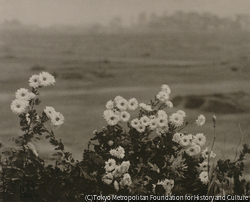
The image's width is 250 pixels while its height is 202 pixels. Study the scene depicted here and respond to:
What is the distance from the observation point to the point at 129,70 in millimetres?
4051

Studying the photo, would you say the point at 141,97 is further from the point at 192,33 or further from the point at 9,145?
the point at 9,145

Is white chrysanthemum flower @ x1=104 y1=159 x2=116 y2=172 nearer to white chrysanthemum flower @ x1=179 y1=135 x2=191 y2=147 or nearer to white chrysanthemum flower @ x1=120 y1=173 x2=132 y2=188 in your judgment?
white chrysanthemum flower @ x1=120 y1=173 x2=132 y2=188

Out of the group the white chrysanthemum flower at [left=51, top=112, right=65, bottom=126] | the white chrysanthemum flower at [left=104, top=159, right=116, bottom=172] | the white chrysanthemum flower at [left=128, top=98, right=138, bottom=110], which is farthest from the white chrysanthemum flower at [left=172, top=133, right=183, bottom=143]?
the white chrysanthemum flower at [left=51, top=112, right=65, bottom=126]

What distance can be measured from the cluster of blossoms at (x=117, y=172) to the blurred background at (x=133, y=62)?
855 millimetres

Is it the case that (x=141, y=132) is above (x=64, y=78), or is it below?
below

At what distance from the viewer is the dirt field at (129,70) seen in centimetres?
392

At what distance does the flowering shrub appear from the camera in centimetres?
302

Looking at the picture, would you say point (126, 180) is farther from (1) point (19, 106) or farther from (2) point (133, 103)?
(1) point (19, 106)

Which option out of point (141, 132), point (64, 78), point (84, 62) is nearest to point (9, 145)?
point (64, 78)

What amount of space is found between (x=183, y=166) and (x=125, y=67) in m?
1.35

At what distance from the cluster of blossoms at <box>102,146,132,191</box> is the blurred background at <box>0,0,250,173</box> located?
855 millimetres

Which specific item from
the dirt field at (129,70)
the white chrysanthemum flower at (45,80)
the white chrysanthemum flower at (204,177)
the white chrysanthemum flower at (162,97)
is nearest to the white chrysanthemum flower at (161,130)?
the white chrysanthemum flower at (162,97)

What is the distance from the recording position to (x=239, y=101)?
4.03 metres

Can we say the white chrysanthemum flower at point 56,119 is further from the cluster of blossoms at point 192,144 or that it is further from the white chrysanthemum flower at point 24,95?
the cluster of blossoms at point 192,144
